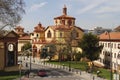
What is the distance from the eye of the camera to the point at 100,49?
9475 centimetres

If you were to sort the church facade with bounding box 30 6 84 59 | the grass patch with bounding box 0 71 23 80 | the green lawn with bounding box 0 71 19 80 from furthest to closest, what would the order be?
1. the church facade with bounding box 30 6 84 59
2. the grass patch with bounding box 0 71 23 80
3. the green lawn with bounding box 0 71 19 80

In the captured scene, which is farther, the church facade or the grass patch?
the church facade

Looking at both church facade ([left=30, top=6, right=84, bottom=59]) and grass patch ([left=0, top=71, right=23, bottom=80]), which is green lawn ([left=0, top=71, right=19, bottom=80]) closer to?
grass patch ([left=0, top=71, right=23, bottom=80])

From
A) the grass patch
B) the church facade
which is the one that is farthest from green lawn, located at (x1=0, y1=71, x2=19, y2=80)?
the church facade

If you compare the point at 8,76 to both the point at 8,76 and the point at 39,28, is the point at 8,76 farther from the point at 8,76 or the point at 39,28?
the point at 39,28

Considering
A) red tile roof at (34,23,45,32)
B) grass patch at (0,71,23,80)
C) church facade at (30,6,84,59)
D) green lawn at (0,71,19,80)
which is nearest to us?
green lawn at (0,71,19,80)

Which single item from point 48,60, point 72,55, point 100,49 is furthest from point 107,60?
point 48,60

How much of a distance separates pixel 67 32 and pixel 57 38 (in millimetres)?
4088

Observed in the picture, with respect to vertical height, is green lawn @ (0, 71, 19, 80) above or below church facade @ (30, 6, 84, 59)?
below

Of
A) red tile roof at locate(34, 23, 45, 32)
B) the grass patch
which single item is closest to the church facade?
red tile roof at locate(34, 23, 45, 32)

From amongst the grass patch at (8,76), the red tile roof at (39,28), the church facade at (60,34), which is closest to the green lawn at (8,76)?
the grass patch at (8,76)

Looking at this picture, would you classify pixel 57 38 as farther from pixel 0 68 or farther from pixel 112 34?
pixel 0 68

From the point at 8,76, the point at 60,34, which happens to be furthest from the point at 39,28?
the point at 8,76

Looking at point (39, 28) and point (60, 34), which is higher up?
point (39, 28)
